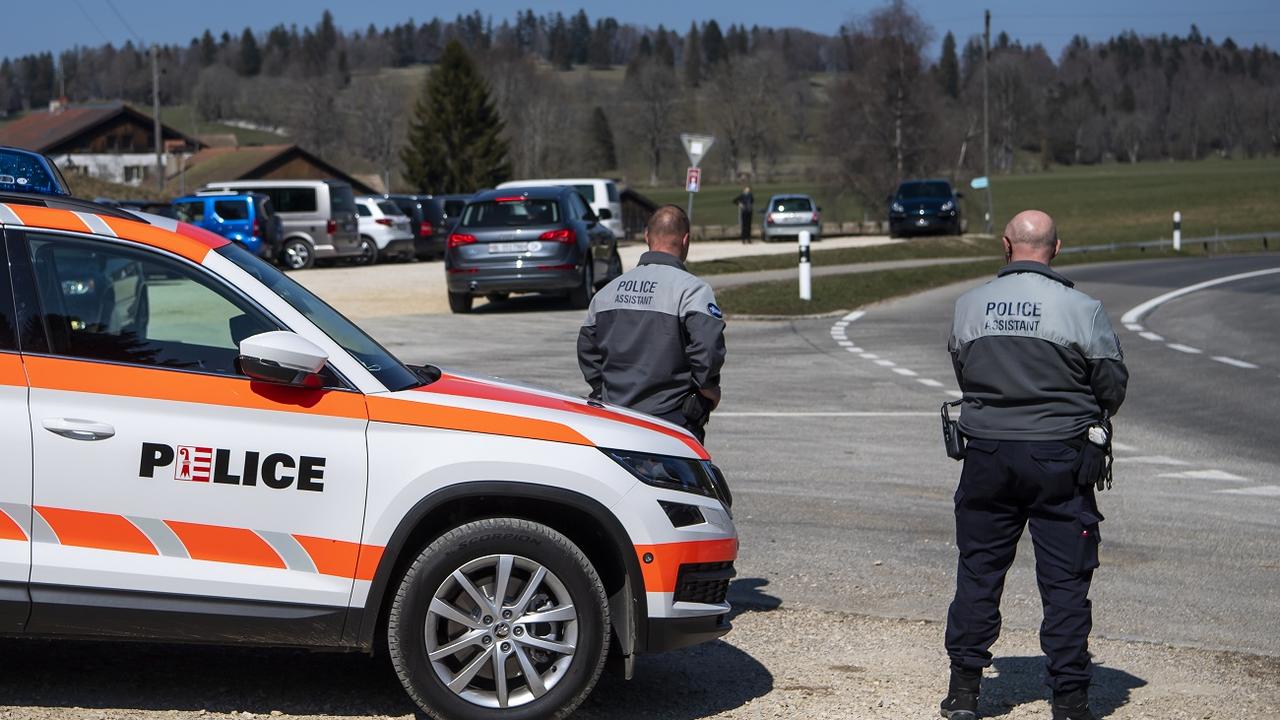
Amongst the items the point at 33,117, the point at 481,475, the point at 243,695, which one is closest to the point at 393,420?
the point at 481,475

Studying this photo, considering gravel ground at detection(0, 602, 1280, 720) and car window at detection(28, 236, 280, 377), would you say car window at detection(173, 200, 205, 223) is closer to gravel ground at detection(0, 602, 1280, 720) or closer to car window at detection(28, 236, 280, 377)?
gravel ground at detection(0, 602, 1280, 720)

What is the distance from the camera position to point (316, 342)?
195 inches

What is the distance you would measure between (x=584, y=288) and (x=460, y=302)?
1943 mm

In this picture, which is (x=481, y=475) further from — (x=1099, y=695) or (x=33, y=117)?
(x=33, y=117)

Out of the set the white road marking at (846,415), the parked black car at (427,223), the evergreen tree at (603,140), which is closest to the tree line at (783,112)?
the evergreen tree at (603,140)

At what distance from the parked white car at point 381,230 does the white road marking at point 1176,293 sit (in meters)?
19.6

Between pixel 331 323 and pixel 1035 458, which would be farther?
pixel 331 323

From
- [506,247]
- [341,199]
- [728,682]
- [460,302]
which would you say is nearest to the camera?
[728,682]

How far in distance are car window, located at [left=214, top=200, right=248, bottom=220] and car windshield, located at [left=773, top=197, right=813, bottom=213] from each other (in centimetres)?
2167

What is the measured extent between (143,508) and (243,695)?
94 cm

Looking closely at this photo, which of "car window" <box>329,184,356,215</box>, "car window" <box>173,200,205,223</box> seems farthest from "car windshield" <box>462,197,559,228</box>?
"car window" <box>329,184,356,215</box>

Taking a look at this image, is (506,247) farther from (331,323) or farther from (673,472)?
(673,472)

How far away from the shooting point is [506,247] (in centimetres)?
2312

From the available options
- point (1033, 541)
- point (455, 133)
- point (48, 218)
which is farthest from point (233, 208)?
point (455, 133)
